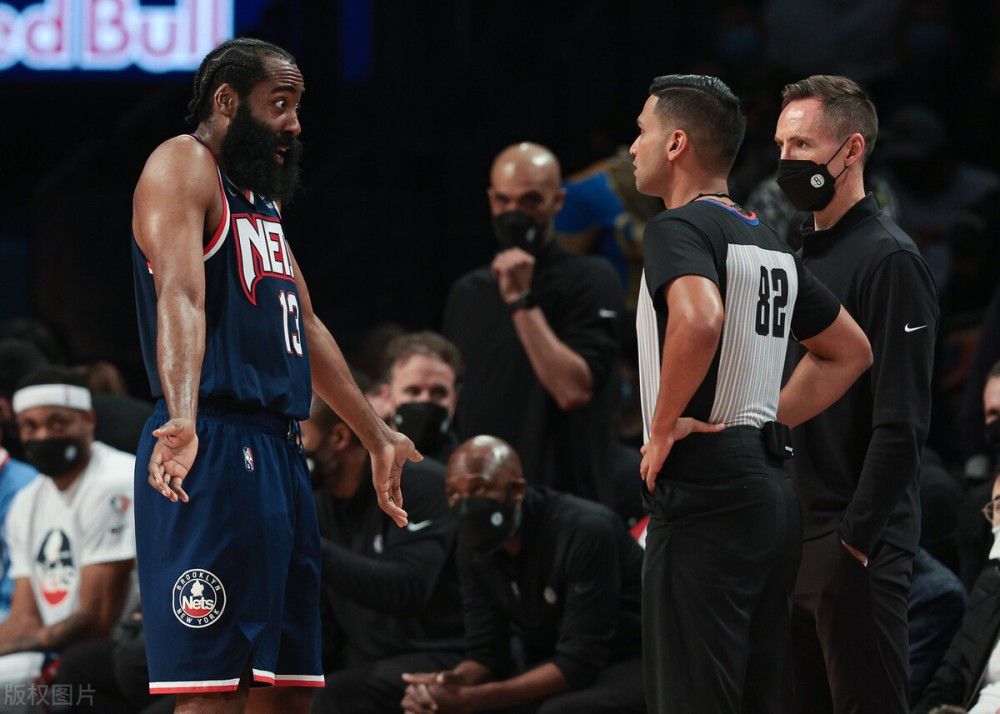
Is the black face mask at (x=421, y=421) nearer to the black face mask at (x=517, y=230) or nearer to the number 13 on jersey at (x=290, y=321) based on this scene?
the black face mask at (x=517, y=230)

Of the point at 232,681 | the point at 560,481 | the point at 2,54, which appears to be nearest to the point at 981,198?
the point at 560,481

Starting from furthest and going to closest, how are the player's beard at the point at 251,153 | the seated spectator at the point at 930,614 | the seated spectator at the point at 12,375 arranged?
the seated spectator at the point at 12,375 < the seated spectator at the point at 930,614 < the player's beard at the point at 251,153

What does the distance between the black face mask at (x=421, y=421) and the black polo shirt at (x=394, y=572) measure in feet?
0.78

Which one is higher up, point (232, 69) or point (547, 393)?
point (232, 69)

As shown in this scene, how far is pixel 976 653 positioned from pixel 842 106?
1.81 meters

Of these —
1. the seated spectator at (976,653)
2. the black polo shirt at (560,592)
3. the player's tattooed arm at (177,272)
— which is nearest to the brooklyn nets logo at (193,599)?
the player's tattooed arm at (177,272)

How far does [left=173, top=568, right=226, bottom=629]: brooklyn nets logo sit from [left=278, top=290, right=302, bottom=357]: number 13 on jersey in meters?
0.55

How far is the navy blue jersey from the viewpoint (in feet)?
10.4

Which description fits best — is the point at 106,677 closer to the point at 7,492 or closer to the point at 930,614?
the point at 7,492

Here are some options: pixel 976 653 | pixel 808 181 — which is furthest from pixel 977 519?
pixel 808 181

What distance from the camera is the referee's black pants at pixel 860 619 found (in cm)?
354

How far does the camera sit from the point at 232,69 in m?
3.34

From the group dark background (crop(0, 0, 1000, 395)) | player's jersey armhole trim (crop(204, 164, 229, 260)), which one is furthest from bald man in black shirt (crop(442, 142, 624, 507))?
dark background (crop(0, 0, 1000, 395))

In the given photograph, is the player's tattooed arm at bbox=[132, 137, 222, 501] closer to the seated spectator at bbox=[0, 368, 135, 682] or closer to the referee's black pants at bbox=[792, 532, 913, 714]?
the referee's black pants at bbox=[792, 532, 913, 714]
